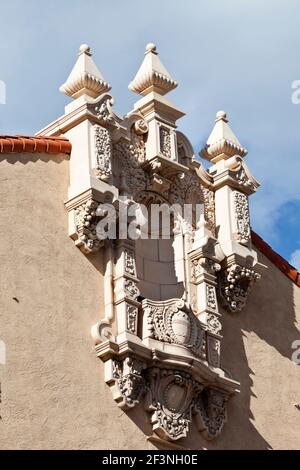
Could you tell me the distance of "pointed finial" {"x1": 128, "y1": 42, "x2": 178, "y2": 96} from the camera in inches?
766

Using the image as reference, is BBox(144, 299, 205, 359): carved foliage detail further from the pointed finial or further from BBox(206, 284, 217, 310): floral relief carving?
the pointed finial

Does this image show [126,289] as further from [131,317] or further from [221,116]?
[221,116]

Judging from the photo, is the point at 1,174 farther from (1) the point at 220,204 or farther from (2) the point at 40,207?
(1) the point at 220,204

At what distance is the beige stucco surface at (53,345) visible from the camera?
639 inches

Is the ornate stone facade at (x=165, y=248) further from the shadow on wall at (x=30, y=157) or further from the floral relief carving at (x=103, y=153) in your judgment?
the shadow on wall at (x=30, y=157)

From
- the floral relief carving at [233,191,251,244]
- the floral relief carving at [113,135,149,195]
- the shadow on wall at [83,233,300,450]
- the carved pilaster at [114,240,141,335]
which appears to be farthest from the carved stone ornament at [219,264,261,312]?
the carved pilaster at [114,240,141,335]

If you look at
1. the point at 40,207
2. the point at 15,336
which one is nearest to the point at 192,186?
the point at 40,207

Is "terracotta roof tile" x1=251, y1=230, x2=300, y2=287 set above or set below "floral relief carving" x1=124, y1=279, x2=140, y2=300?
above

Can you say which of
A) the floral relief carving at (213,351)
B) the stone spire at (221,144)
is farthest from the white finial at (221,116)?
the floral relief carving at (213,351)

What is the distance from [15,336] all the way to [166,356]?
2.15 meters

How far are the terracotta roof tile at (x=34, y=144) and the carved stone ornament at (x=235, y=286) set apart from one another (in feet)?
9.51

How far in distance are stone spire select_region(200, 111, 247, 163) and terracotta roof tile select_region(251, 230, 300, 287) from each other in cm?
121

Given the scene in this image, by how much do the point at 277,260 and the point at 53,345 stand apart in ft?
17.0

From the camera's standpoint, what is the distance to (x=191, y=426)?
18.0m
